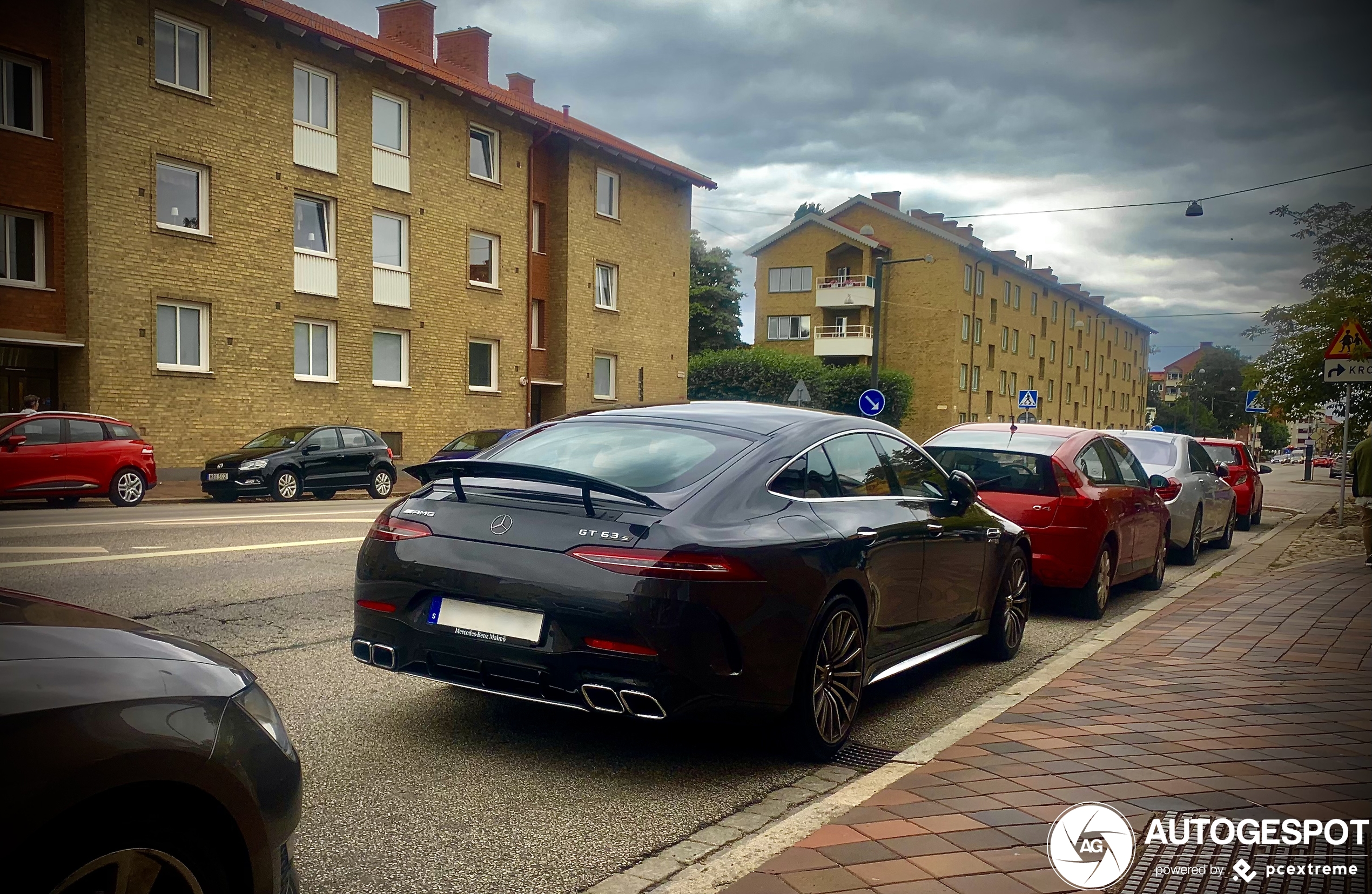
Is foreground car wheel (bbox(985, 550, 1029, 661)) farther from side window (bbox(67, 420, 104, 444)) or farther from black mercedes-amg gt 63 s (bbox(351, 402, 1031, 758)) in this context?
side window (bbox(67, 420, 104, 444))

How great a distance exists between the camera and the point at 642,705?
412 cm

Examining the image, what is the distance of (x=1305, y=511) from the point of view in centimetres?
2355

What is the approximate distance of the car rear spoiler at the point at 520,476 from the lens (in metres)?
4.35

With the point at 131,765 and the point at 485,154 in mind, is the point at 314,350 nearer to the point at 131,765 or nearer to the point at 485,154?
the point at 485,154

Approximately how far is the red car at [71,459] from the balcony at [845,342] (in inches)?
1769

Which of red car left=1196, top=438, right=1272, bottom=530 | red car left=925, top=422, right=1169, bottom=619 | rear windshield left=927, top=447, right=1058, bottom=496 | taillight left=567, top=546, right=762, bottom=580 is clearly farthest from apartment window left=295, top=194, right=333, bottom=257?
taillight left=567, top=546, right=762, bottom=580

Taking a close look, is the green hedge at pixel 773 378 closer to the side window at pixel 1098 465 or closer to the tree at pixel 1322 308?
the tree at pixel 1322 308

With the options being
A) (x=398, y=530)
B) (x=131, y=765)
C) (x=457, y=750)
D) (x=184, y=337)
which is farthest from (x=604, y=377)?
(x=131, y=765)

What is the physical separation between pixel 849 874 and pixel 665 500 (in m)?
1.61

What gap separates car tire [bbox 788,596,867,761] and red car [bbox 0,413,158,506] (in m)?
16.2

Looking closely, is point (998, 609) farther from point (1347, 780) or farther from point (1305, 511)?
point (1305, 511)

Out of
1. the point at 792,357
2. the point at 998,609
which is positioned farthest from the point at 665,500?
the point at 792,357

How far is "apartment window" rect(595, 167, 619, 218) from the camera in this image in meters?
35.9

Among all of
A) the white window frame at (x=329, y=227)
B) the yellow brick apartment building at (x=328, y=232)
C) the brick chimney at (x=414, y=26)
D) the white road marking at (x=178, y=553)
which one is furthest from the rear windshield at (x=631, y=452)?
the brick chimney at (x=414, y=26)
